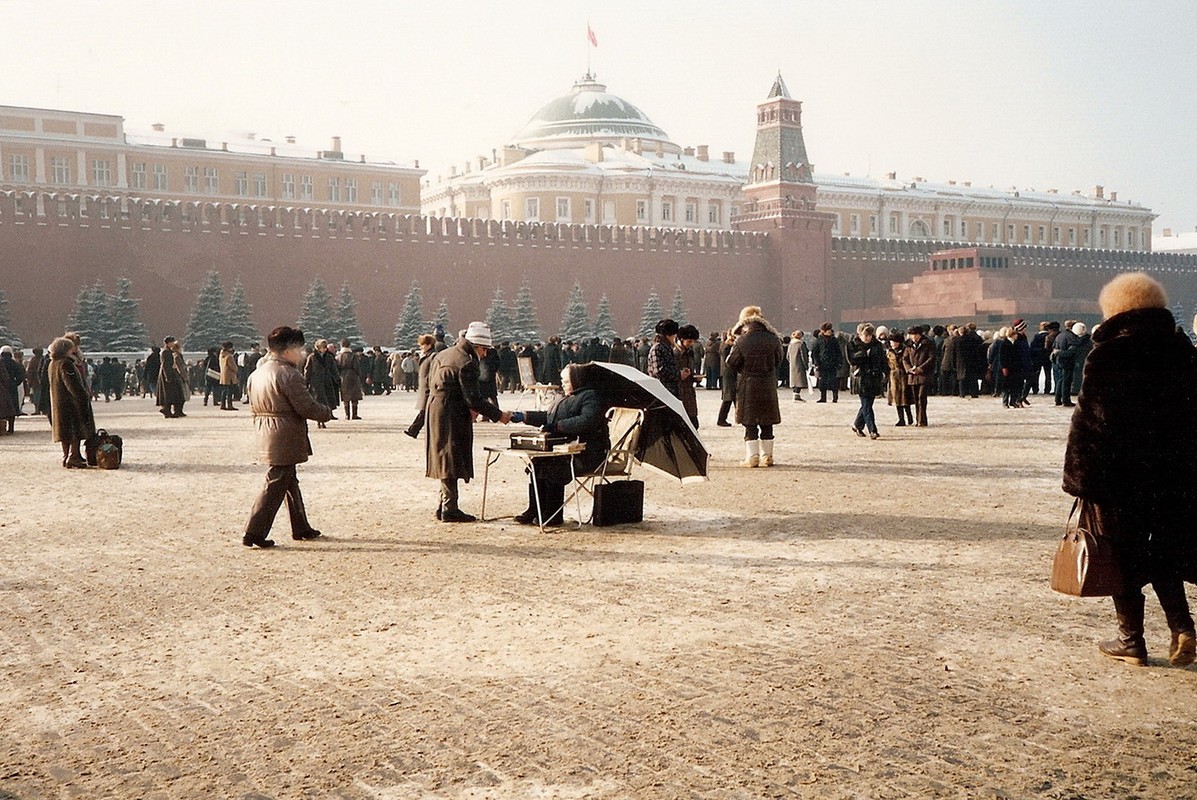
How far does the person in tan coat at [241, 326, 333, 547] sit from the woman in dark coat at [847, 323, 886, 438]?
251 inches

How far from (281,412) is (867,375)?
658 centimetres

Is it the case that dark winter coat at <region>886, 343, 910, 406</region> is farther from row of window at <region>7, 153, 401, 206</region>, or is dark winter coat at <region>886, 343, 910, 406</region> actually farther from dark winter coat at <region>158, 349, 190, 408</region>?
row of window at <region>7, 153, 401, 206</region>

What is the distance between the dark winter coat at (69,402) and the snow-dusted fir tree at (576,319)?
2980 cm

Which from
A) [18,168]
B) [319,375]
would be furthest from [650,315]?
[319,375]

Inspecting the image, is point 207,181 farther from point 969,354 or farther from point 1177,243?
point 1177,243

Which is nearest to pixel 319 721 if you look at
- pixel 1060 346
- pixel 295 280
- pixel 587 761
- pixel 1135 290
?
pixel 587 761

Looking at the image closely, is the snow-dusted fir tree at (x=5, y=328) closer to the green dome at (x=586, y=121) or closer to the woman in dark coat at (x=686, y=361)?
the woman in dark coat at (x=686, y=361)

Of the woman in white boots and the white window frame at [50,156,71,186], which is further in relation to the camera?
the white window frame at [50,156,71,186]

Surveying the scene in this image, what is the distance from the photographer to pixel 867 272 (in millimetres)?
47156

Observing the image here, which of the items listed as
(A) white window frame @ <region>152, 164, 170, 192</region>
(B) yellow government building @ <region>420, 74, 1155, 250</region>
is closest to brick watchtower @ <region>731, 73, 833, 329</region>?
(B) yellow government building @ <region>420, 74, 1155, 250</region>

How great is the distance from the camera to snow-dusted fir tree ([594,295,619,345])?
39500 mm

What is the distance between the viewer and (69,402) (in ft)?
31.7

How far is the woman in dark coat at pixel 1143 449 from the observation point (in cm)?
356

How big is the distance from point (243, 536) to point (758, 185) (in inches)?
1629
